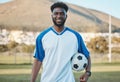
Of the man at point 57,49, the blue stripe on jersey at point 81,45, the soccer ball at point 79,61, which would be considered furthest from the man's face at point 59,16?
the soccer ball at point 79,61

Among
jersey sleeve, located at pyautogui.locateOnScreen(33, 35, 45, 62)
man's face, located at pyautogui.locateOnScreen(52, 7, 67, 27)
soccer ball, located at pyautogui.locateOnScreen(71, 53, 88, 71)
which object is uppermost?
man's face, located at pyautogui.locateOnScreen(52, 7, 67, 27)

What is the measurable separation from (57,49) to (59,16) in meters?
0.24

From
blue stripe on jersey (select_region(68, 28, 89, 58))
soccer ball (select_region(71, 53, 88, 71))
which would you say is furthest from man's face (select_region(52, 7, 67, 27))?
soccer ball (select_region(71, 53, 88, 71))

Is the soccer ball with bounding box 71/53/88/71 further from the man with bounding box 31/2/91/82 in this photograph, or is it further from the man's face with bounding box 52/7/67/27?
the man's face with bounding box 52/7/67/27

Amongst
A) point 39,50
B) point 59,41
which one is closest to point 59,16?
point 59,41

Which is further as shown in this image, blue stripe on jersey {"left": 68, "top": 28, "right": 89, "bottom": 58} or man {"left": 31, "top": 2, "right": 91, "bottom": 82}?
blue stripe on jersey {"left": 68, "top": 28, "right": 89, "bottom": 58}

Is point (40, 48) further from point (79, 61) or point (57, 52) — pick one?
point (79, 61)

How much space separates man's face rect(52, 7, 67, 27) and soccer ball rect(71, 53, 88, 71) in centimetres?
26

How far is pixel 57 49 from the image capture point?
287cm

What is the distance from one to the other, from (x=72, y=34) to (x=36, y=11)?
23.9m

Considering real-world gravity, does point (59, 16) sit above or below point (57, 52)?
above

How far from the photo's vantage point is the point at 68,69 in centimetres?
287

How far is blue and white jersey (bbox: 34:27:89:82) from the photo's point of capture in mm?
2857

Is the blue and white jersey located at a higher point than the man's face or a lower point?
Result: lower
